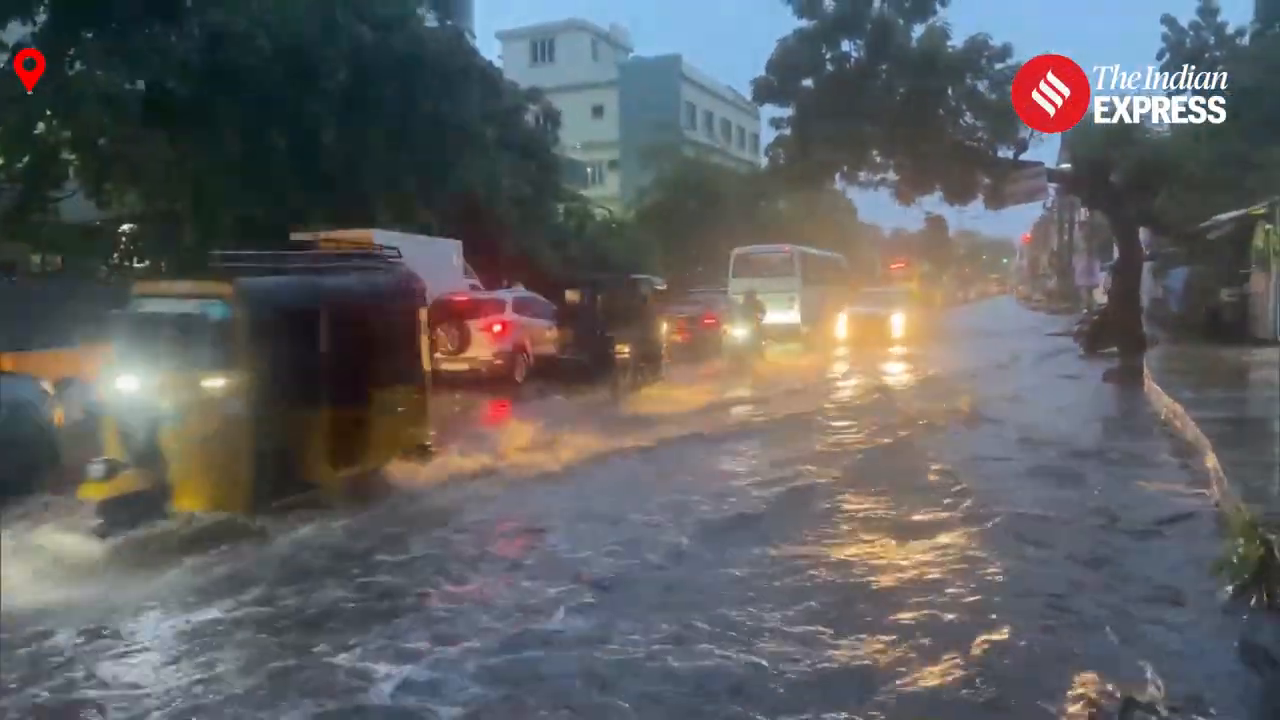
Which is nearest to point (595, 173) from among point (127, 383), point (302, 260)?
point (302, 260)

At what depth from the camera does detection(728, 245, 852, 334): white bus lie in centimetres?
2847

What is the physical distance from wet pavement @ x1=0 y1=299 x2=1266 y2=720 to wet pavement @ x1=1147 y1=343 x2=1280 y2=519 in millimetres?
450

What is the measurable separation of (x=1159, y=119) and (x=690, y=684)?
6.35 metres

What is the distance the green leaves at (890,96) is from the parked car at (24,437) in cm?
924

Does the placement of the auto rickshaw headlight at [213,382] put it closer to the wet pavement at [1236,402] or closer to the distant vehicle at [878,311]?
the wet pavement at [1236,402]

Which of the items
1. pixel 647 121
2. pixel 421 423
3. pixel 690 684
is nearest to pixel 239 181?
pixel 421 423

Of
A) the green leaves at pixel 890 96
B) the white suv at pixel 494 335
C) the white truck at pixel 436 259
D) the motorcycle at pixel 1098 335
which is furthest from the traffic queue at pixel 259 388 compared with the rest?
the motorcycle at pixel 1098 335

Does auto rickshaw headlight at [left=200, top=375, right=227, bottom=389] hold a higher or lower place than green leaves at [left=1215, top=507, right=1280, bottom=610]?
higher

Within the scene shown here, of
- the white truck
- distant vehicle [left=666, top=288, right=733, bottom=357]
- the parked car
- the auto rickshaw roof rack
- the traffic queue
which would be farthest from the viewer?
A: distant vehicle [left=666, top=288, right=733, bottom=357]

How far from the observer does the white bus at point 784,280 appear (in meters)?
28.5

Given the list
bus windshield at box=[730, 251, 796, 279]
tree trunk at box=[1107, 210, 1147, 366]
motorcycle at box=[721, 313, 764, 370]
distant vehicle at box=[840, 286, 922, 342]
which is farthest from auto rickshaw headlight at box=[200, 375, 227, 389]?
distant vehicle at box=[840, 286, 922, 342]

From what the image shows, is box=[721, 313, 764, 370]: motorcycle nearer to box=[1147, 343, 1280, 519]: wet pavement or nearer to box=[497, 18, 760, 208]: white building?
box=[497, 18, 760, 208]: white building

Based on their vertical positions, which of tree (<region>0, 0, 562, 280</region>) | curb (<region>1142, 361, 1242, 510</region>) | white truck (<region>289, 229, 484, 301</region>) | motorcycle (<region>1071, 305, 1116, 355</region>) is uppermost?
tree (<region>0, 0, 562, 280</region>)

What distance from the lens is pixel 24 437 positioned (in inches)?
167
